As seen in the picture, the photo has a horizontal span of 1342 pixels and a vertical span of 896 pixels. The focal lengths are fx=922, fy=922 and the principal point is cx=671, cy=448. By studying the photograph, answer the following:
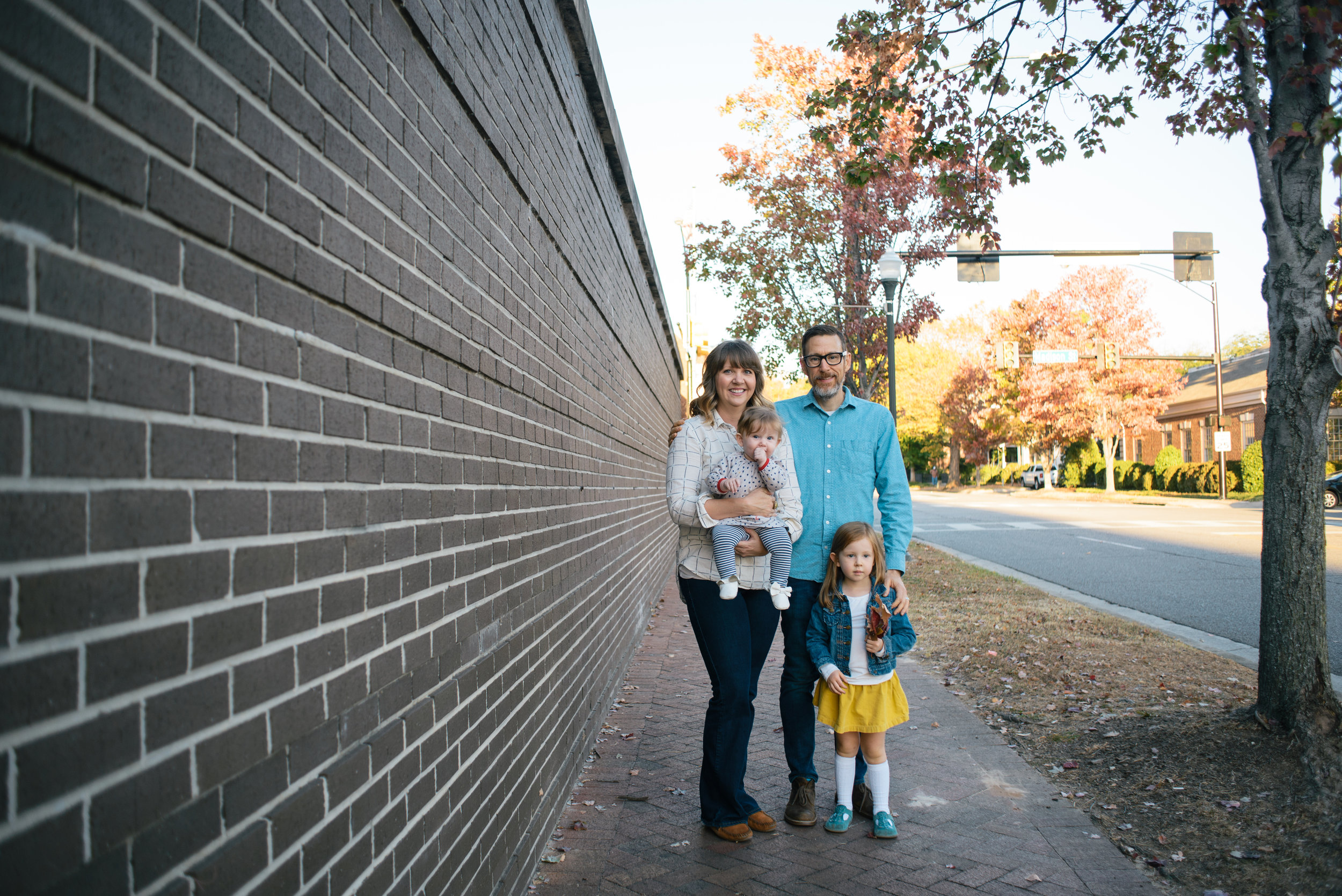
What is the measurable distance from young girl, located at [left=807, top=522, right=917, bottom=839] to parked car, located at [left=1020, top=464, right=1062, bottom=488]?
57.5 m

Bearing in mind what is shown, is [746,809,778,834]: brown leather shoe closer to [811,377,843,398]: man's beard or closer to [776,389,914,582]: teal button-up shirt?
[776,389,914,582]: teal button-up shirt

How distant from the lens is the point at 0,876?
3.01 feet

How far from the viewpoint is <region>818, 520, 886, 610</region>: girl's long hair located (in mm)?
3998

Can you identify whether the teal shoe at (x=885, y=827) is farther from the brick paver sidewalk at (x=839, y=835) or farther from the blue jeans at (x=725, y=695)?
the blue jeans at (x=725, y=695)

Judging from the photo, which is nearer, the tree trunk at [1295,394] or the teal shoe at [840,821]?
the teal shoe at [840,821]

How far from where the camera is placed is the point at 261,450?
1456 millimetres

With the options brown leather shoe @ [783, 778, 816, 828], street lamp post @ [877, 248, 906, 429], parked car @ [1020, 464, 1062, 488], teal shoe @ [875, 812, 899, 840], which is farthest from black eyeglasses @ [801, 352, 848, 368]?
parked car @ [1020, 464, 1062, 488]

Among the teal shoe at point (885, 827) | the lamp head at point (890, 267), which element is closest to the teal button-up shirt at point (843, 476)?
the teal shoe at point (885, 827)

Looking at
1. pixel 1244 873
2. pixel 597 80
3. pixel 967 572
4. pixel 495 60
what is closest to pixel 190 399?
pixel 495 60

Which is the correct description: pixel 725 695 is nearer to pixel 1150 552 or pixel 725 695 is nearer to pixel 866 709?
pixel 866 709

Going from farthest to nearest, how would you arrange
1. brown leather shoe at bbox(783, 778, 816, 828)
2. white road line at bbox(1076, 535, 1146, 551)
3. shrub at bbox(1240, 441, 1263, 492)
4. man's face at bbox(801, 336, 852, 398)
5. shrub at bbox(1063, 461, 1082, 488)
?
shrub at bbox(1063, 461, 1082, 488) → shrub at bbox(1240, 441, 1263, 492) → white road line at bbox(1076, 535, 1146, 551) → man's face at bbox(801, 336, 852, 398) → brown leather shoe at bbox(783, 778, 816, 828)

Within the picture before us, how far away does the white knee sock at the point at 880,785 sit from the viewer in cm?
392

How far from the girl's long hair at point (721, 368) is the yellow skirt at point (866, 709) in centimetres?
127

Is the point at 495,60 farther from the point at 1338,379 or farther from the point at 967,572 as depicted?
the point at 967,572
